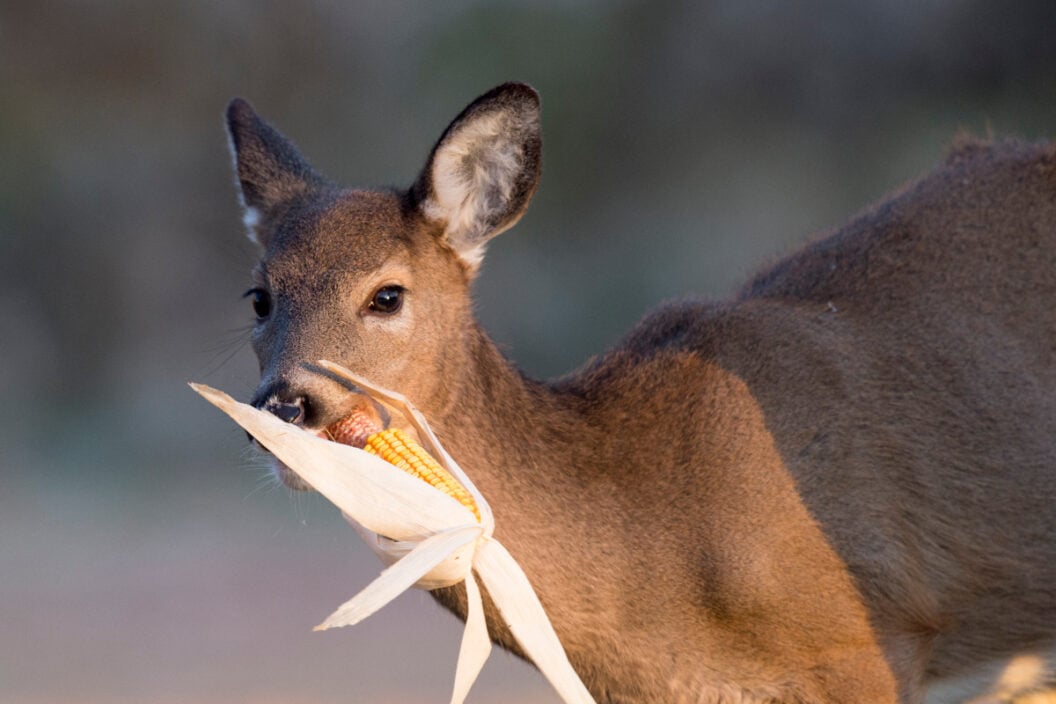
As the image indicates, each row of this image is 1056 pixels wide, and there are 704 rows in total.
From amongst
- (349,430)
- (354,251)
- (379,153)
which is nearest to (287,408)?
(349,430)

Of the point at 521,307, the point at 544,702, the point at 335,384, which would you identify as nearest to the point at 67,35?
the point at 521,307

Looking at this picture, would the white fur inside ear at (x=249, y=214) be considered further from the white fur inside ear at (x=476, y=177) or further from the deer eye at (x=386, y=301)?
the deer eye at (x=386, y=301)

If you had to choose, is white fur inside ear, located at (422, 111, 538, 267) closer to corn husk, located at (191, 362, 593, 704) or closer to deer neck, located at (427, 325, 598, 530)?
deer neck, located at (427, 325, 598, 530)

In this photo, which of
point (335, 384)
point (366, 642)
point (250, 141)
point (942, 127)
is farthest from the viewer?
point (942, 127)

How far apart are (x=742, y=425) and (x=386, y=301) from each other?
1.42 meters

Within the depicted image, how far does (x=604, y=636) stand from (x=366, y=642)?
5279mm

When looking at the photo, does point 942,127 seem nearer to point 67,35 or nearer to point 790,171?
point 790,171

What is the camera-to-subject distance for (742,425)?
20.2 ft

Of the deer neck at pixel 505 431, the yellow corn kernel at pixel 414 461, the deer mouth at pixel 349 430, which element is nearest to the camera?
the yellow corn kernel at pixel 414 461

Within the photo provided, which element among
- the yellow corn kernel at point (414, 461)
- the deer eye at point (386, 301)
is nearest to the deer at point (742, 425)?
the deer eye at point (386, 301)

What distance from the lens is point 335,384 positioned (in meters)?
5.76

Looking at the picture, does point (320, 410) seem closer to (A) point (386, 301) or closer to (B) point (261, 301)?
(A) point (386, 301)

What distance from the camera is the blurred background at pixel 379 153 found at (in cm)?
1575

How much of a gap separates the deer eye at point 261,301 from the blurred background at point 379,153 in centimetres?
762
